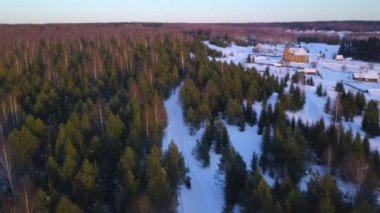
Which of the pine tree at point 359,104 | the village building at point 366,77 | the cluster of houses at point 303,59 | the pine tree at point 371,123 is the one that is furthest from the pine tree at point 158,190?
the cluster of houses at point 303,59

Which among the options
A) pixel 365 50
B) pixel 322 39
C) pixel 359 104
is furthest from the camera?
pixel 322 39

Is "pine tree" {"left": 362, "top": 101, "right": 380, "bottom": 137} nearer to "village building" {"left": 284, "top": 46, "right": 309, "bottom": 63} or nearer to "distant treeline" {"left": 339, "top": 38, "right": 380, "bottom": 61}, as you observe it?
"village building" {"left": 284, "top": 46, "right": 309, "bottom": 63}

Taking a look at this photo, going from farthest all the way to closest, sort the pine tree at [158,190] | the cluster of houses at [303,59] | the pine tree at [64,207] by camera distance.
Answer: the cluster of houses at [303,59] < the pine tree at [158,190] < the pine tree at [64,207]

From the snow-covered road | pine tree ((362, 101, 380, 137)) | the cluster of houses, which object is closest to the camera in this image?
the snow-covered road

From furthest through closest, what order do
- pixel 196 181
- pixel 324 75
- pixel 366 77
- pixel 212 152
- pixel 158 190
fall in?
1. pixel 324 75
2. pixel 366 77
3. pixel 212 152
4. pixel 196 181
5. pixel 158 190

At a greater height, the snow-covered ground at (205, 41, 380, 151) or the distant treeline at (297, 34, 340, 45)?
the distant treeline at (297, 34, 340, 45)

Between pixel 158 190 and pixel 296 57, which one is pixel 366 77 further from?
pixel 158 190

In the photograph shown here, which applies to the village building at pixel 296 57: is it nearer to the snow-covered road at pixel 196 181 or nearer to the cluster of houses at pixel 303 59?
the cluster of houses at pixel 303 59

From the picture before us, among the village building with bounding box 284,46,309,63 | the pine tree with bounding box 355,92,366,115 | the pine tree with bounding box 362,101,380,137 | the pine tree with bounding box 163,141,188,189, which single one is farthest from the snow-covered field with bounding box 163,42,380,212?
the village building with bounding box 284,46,309,63

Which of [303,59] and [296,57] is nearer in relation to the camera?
[296,57]

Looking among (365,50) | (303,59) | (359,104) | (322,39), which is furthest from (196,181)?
(322,39)
